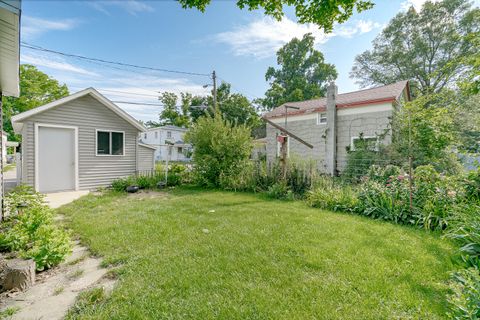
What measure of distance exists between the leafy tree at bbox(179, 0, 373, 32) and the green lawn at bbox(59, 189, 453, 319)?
354cm

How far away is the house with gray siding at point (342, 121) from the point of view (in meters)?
10.2

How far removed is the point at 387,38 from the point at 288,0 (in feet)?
86.2

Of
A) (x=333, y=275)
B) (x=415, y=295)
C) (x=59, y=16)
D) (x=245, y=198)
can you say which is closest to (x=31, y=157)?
(x=59, y=16)

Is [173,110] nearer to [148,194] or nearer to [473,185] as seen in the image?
[148,194]


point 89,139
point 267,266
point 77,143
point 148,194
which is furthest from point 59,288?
point 89,139

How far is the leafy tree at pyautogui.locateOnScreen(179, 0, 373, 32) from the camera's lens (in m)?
3.23

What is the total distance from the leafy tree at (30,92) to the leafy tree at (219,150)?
2545 cm

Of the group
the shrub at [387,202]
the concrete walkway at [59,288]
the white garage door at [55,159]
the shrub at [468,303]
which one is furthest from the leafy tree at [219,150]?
the shrub at [468,303]

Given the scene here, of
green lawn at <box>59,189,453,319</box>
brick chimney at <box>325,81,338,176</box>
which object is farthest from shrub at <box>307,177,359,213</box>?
brick chimney at <box>325,81,338,176</box>

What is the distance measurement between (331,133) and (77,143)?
11.5 m

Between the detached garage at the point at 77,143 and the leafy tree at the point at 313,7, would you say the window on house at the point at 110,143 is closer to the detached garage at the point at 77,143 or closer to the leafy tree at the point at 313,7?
the detached garage at the point at 77,143

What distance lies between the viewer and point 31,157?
7.49 metres

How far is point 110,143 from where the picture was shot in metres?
9.34

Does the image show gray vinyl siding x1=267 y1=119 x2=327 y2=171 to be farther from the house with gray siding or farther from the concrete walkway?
the concrete walkway
